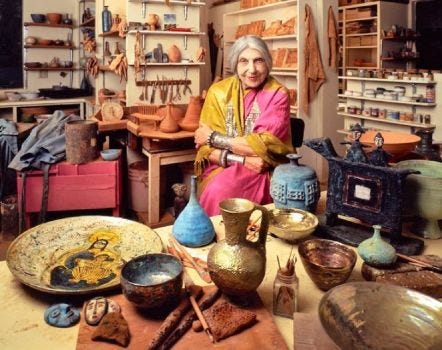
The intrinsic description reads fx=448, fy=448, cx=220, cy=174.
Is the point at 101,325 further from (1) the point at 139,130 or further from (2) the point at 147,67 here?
(2) the point at 147,67

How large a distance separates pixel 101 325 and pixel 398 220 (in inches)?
38.4

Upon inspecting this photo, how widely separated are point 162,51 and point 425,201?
3.58 metres

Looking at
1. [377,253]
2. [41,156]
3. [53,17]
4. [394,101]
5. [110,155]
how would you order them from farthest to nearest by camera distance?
1. [53,17]
2. [394,101]
3. [110,155]
4. [41,156]
5. [377,253]

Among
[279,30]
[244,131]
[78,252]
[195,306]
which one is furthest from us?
[279,30]

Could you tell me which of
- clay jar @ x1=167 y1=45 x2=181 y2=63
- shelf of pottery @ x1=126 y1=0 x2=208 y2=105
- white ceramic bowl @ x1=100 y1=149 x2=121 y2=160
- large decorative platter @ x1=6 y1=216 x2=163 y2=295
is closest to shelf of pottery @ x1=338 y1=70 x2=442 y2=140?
shelf of pottery @ x1=126 y1=0 x2=208 y2=105

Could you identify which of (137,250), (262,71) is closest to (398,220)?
(137,250)

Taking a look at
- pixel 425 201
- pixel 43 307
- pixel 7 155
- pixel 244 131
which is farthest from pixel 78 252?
pixel 7 155

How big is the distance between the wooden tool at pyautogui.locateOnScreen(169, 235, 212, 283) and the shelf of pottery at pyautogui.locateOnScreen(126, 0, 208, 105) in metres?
3.26

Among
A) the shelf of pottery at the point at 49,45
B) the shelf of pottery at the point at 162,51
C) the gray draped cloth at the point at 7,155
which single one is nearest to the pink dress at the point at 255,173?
the gray draped cloth at the point at 7,155

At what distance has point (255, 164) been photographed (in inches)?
98.6

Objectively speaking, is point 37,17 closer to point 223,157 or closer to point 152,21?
point 152,21

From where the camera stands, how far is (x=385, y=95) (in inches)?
173

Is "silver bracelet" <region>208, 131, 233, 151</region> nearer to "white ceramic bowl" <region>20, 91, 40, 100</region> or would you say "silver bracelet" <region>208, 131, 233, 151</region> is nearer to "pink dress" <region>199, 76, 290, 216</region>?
"pink dress" <region>199, 76, 290, 216</region>

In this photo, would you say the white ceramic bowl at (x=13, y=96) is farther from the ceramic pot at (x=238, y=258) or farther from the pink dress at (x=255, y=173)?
the ceramic pot at (x=238, y=258)
